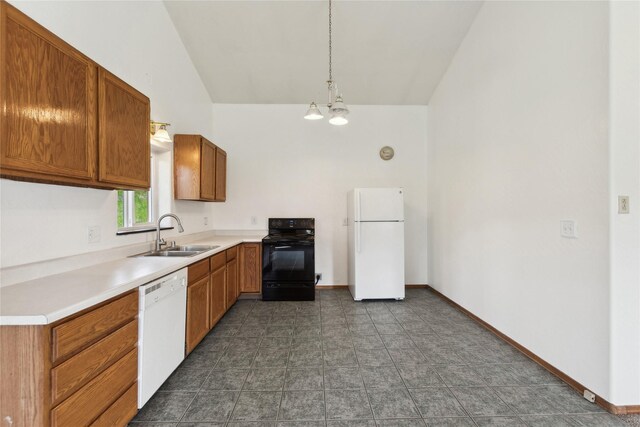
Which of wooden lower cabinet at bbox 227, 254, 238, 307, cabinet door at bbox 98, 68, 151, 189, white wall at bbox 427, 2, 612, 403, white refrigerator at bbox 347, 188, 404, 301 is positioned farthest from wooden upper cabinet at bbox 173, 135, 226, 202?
white wall at bbox 427, 2, 612, 403

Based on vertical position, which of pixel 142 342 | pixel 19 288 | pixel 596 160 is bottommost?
pixel 142 342

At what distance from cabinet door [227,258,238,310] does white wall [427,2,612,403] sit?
110 inches

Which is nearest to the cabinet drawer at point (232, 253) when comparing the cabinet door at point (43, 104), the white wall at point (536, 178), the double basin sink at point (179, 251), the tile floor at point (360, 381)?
the double basin sink at point (179, 251)

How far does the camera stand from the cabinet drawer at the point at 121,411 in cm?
133

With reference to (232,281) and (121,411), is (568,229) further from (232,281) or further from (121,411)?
(232,281)

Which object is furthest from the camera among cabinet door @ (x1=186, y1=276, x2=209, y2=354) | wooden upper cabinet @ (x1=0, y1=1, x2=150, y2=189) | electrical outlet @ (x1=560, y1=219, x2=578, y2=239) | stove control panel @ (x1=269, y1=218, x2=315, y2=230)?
stove control panel @ (x1=269, y1=218, x2=315, y2=230)

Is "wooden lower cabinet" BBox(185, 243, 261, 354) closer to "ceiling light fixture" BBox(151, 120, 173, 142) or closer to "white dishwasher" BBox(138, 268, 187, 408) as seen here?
"white dishwasher" BBox(138, 268, 187, 408)

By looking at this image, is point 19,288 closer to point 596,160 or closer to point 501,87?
point 596,160

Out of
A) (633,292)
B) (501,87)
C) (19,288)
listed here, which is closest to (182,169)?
(19,288)

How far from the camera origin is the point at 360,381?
2020mm

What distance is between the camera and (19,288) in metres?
1.38

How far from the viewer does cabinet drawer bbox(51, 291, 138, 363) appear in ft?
3.62

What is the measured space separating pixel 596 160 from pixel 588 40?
0.79 metres

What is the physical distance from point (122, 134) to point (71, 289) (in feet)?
3.32
